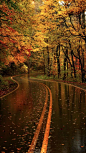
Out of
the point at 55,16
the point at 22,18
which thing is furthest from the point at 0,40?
the point at 55,16

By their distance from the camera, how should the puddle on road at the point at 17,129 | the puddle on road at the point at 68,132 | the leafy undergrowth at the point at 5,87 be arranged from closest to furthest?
the puddle on road at the point at 68,132, the puddle on road at the point at 17,129, the leafy undergrowth at the point at 5,87

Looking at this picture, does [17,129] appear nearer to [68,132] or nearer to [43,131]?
[43,131]

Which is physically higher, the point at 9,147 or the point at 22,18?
the point at 22,18

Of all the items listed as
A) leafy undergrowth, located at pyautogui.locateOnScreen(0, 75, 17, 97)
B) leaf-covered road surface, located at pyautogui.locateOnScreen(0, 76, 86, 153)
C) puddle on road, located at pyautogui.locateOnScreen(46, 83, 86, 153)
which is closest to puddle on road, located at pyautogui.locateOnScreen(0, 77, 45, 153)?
leaf-covered road surface, located at pyautogui.locateOnScreen(0, 76, 86, 153)

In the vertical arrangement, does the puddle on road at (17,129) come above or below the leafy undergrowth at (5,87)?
Answer: above

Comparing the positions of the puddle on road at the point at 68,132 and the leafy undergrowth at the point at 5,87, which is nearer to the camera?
the puddle on road at the point at 68,132

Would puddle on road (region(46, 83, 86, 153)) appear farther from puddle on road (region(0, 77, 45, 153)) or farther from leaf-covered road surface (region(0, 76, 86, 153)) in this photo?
puddle on road (region(0, 77, 45, 153))

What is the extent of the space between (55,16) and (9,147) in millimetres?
20504

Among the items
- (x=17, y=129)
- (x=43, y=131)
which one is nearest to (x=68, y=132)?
(x=43, y=131)

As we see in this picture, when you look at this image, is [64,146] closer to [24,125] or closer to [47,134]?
[47,134]

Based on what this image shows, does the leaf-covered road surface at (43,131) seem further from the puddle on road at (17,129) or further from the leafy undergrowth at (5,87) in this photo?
the leafy undergrowth at (5,87)

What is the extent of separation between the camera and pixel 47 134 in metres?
6.35

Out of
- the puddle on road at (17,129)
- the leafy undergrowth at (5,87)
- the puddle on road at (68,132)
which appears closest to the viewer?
the puddle on road at (68,132)

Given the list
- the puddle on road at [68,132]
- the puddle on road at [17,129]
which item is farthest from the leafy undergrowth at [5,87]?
the puddle on road at [68,132]
